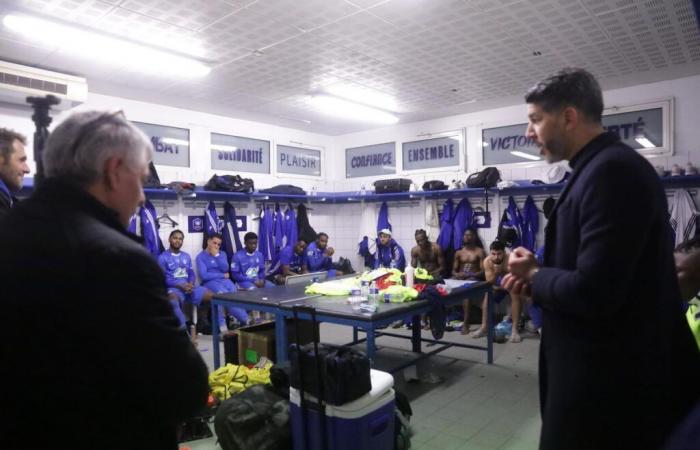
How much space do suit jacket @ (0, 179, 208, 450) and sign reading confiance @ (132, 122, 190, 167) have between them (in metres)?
5.95

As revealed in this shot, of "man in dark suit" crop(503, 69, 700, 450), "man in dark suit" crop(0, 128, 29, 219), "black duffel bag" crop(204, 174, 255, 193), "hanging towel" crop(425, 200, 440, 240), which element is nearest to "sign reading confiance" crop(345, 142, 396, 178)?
"hanging towel" crop(425, 200, 440, 240)

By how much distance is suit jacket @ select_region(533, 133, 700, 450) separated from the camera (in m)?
1.05

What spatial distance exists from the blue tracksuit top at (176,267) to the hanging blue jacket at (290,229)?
69.5 inches

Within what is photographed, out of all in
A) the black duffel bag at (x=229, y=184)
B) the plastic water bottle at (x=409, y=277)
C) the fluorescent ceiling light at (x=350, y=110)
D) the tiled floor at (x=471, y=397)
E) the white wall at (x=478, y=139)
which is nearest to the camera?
the tiled floor at (x=471, y=397)

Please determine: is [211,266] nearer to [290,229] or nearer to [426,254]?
[290,229]

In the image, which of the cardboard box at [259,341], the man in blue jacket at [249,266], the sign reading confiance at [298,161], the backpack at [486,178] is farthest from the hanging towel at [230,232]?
the backpack at [486,178]

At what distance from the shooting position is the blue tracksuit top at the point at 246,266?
264 inches

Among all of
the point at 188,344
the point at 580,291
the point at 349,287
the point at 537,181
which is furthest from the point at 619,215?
the point at 537,181

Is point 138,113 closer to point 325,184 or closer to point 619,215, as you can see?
point 325,184

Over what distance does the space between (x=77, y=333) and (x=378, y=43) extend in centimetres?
404

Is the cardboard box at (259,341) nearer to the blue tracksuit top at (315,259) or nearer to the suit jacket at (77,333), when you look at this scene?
the suit jacket at (77,333)

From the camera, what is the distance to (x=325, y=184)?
887cm

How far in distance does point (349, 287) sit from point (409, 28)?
2323 millimetres

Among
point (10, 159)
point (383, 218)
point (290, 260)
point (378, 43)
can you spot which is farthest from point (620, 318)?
point (383, 218)
